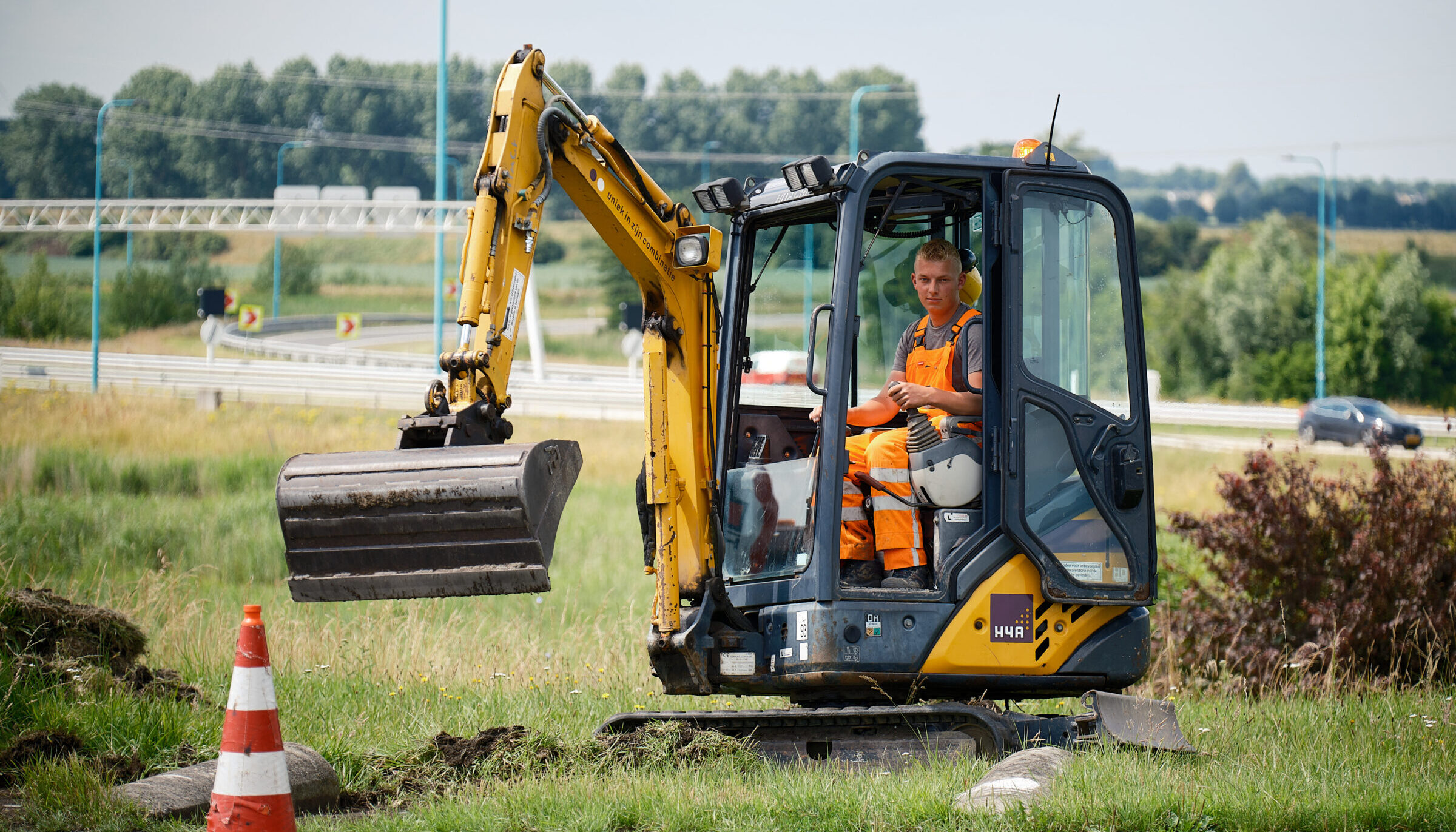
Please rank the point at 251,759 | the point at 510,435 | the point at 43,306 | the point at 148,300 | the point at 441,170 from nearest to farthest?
the point at 251,759
the point at 510,435
the point at 43,306
the point at 441,170
the point at 148,300

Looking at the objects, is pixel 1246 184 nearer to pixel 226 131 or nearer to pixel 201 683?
pixel 226 131

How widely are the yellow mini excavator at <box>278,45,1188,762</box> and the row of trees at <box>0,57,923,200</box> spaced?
28840 mm

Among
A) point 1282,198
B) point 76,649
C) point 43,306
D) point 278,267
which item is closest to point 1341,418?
point 43,306

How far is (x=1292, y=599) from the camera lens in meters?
10.6

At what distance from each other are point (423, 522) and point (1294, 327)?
180 ft

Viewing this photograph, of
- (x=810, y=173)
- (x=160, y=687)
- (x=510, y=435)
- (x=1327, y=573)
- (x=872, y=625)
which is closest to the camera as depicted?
(x=510, y=435)

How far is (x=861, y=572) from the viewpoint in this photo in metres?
6.26

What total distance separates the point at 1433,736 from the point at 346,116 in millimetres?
74717

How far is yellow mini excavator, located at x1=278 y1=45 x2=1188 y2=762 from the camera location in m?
6.02

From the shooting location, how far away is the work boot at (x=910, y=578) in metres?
6.21

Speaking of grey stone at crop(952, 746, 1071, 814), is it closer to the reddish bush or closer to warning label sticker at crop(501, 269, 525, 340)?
warning label sticker at crop(501, 269, 525, 340)

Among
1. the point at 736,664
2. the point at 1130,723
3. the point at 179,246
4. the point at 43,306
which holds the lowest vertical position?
the point at 1130,723

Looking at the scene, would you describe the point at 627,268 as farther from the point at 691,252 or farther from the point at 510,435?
the point at 510,435

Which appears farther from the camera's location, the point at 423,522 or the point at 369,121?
the point at 369,121
